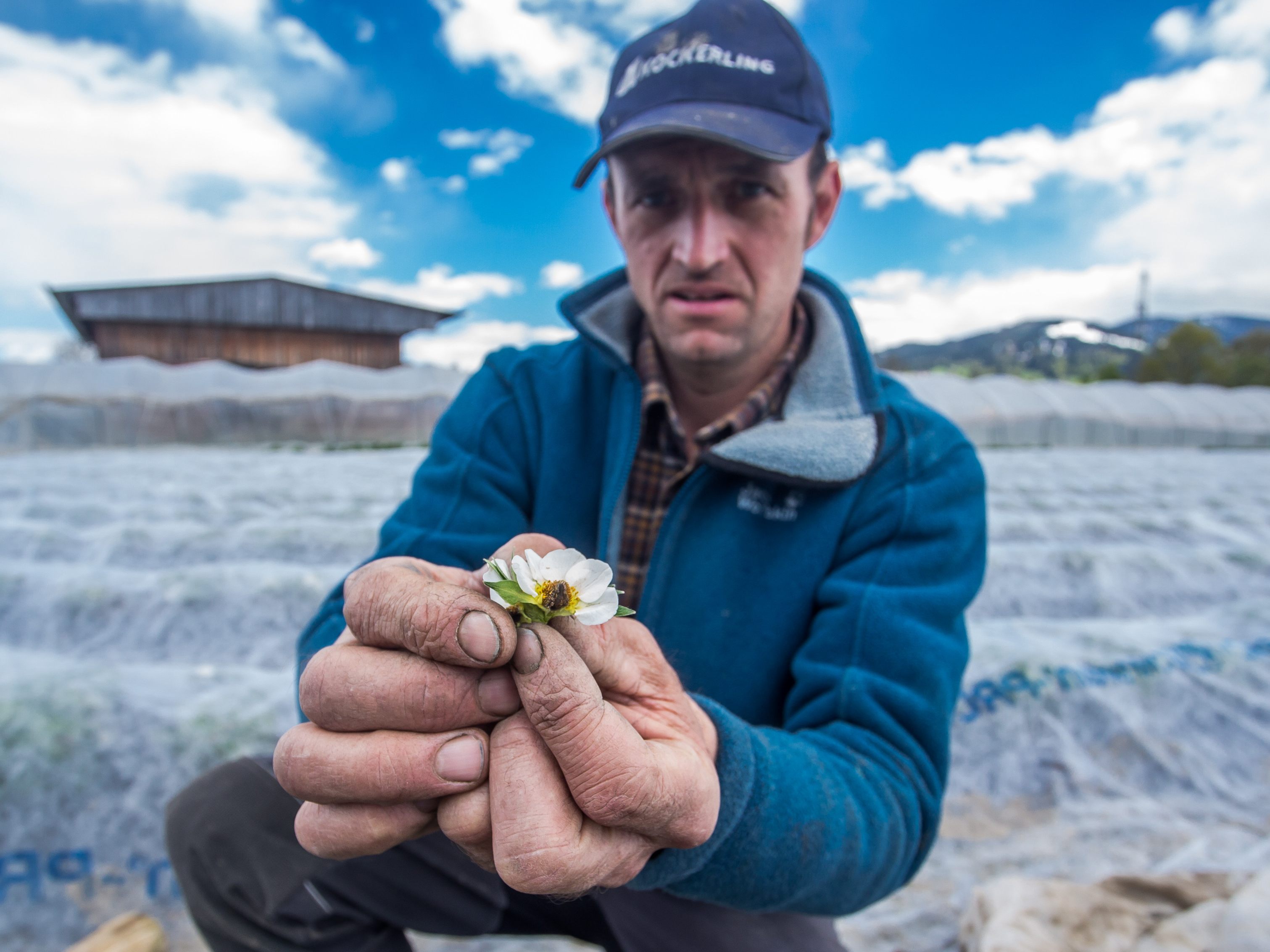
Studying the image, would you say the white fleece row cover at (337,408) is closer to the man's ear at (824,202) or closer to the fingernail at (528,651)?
the man's ear at (824,202)

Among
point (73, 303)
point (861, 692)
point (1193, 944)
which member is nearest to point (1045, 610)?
point (1193, 944)

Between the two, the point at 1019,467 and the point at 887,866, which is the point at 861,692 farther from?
the point at 1019,467

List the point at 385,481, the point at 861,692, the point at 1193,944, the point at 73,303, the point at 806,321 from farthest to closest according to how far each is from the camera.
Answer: the point at 73,303
the point at 385,481
the point at 806,321
the point at 1193,944
the point at 861,692

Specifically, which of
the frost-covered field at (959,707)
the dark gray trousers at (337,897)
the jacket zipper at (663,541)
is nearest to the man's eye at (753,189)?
the jacket zipper at (663,541)

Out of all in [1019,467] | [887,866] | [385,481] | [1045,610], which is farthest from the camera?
[1019,467]

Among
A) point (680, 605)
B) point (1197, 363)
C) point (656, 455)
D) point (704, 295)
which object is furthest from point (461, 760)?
point (1197, 363)

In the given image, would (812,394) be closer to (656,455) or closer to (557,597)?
(656,455)

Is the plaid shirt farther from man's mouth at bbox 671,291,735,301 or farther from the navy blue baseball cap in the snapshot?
the navy blue baseball cap
